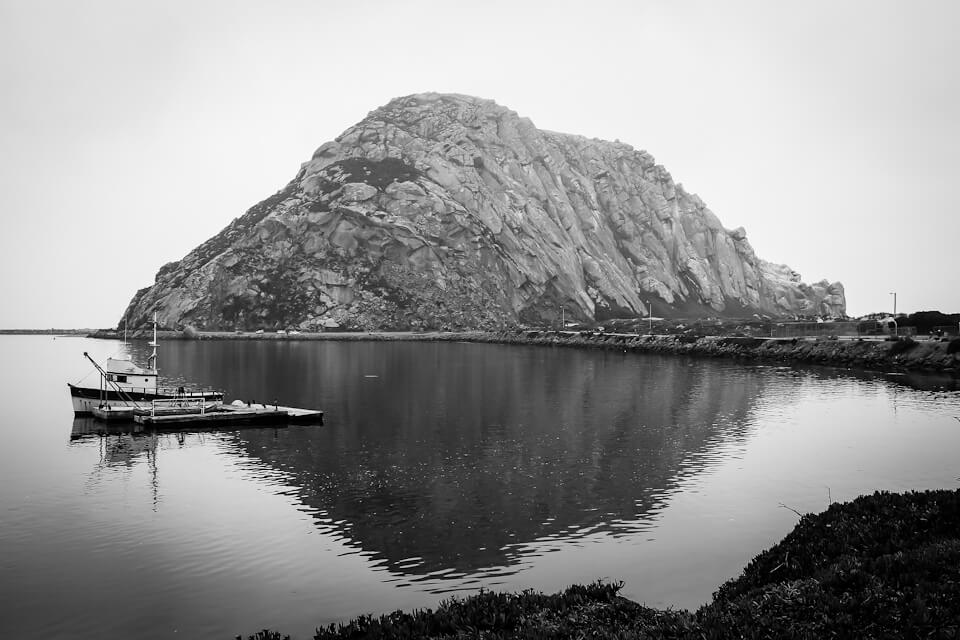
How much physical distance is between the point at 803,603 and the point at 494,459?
2522 centimetres

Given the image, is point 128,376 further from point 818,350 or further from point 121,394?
point 818,350

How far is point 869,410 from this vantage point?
56750mm

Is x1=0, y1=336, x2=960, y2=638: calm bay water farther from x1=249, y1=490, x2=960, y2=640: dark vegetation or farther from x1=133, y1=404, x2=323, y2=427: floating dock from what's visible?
x1=249, y1=490, x2=960, y2=640: dark vegetation

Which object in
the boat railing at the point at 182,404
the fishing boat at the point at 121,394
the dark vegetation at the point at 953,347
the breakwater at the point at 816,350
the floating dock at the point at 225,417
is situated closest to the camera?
the floating dock at the point at 225,417

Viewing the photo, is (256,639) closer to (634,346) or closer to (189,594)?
(189,594)

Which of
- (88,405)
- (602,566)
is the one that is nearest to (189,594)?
(602,566)

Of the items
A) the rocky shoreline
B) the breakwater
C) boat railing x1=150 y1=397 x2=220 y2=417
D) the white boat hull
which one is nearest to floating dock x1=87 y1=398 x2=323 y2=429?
boat railing x1=150 y1=397 x2=220 y2=417

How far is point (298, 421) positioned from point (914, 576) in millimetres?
46996

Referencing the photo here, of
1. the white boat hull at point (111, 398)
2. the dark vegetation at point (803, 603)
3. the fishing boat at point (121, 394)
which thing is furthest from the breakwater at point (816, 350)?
the fishing boat at point (121, 394)

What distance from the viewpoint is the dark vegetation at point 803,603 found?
12453mm

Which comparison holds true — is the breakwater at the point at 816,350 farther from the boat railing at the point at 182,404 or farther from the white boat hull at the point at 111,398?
the white boat hull at the point at 111,398

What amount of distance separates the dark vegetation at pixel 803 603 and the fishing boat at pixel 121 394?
47.4m

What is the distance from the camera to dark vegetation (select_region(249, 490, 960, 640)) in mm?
12453

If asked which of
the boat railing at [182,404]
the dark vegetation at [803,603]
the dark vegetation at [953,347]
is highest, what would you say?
the dark vegetation at [953,347]
